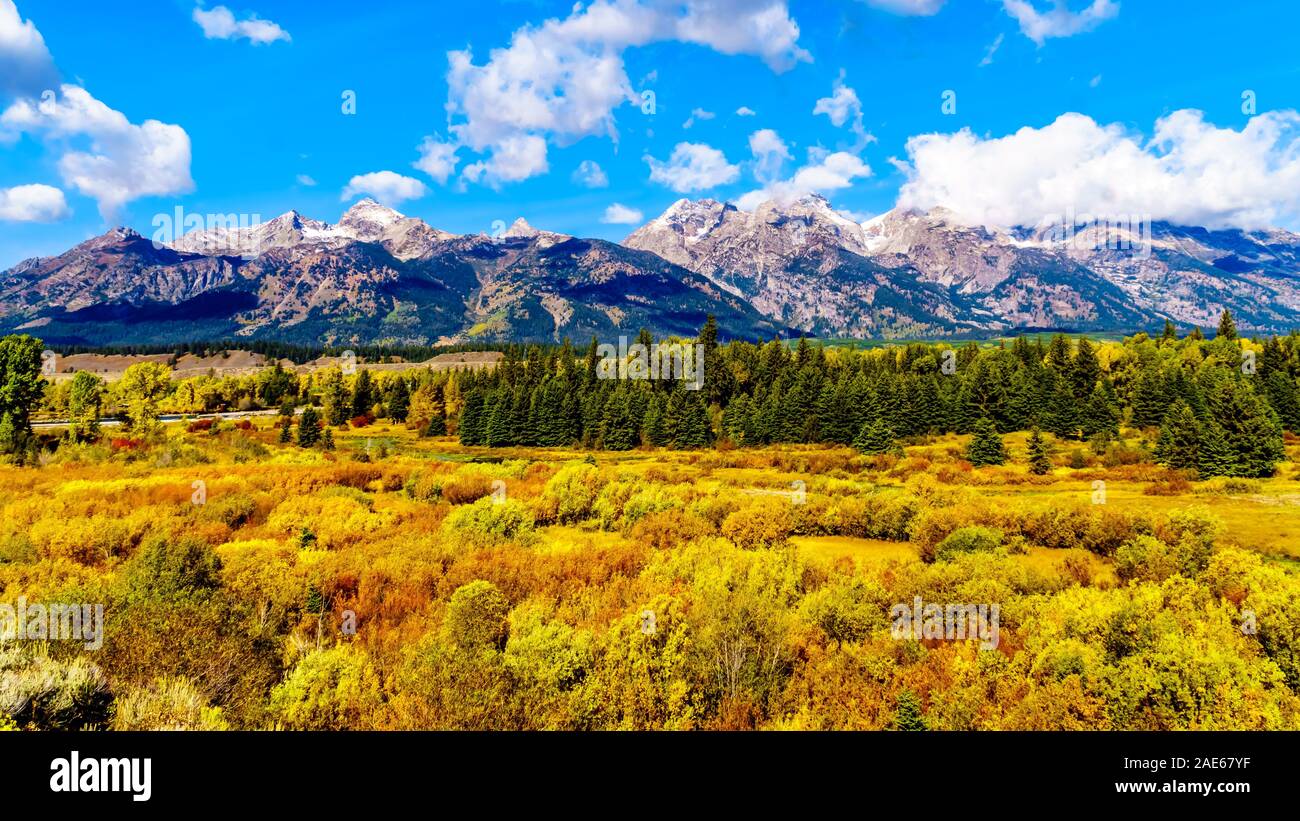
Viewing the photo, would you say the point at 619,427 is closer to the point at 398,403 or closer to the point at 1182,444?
the point at 398,403

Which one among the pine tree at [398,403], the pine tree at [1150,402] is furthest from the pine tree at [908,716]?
the pine tree at [398,403]

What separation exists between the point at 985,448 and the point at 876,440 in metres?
15.6

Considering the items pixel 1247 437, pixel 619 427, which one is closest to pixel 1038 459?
pixel 1247 437

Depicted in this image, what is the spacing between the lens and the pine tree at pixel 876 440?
76.6 m

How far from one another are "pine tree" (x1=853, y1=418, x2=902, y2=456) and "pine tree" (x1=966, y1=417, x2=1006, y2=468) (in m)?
12.0

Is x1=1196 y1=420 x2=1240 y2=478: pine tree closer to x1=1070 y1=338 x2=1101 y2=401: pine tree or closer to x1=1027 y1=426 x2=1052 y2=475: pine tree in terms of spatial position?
x1=1027 y1=426 x2=1052 y2=475: pine tree

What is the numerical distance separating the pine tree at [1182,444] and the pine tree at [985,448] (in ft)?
43.8

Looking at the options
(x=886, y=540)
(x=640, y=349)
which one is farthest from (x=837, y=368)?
(x=886, y=540)

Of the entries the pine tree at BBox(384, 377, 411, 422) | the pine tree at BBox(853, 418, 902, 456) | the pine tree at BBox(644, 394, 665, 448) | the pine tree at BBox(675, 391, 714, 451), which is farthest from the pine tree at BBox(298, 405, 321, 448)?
the pine tree at BBox(853, 418, 902, 456)

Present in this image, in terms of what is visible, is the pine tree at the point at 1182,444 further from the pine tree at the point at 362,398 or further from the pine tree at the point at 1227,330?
the pine tree at the point at 362,398

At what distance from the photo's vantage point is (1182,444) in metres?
55.7

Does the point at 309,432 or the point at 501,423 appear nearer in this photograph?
the point at 309,432

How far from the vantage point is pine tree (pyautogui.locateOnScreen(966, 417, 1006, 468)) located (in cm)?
6288
